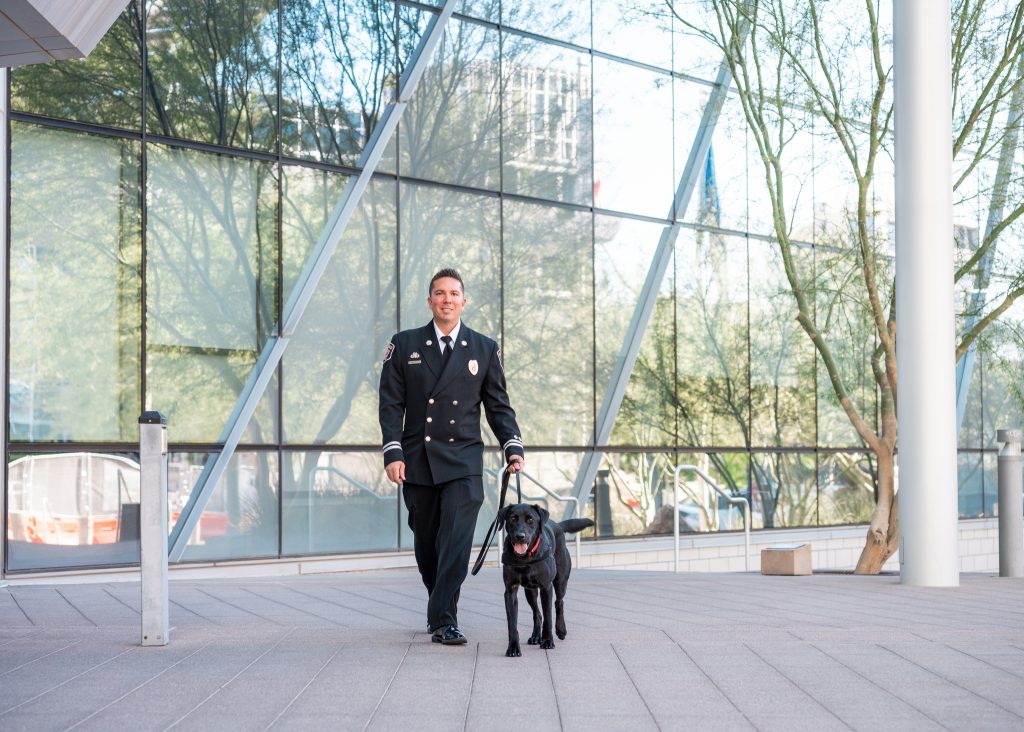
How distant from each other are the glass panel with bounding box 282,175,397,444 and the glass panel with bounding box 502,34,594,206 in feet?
6.77

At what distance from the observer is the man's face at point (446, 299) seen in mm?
6086

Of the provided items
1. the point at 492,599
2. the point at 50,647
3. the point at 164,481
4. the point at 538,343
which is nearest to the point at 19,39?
the point at 164,481

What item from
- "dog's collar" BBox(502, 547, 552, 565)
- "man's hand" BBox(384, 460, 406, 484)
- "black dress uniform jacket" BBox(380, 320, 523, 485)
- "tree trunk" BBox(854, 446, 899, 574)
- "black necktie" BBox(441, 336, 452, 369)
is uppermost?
"black necktie" BBox(441, 336, 452, 369)

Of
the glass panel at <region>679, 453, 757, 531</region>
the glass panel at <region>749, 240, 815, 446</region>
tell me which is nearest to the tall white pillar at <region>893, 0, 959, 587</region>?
the glass panel at <region>679, 453, 757, 531</region>

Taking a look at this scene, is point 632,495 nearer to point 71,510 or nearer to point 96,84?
point 71,510

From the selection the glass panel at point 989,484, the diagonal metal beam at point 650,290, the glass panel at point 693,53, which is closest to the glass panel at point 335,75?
the diagonal metal beam at point 650,290

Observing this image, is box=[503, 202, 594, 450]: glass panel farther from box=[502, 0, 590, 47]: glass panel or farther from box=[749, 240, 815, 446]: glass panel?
box=[749, 240, 815, 446]: glass panel

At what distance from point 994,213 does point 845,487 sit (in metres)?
4.98

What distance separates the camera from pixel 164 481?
234 inches

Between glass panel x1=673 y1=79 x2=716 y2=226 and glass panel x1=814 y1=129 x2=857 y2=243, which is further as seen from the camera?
glass panel x1=814 y1=129 x2=857 y2=243

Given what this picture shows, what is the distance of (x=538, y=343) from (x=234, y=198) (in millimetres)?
4306

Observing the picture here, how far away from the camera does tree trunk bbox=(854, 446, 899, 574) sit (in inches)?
509

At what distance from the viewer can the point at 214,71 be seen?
12391 millimetres

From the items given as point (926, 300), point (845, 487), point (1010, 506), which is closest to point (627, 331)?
point (845, 487)
